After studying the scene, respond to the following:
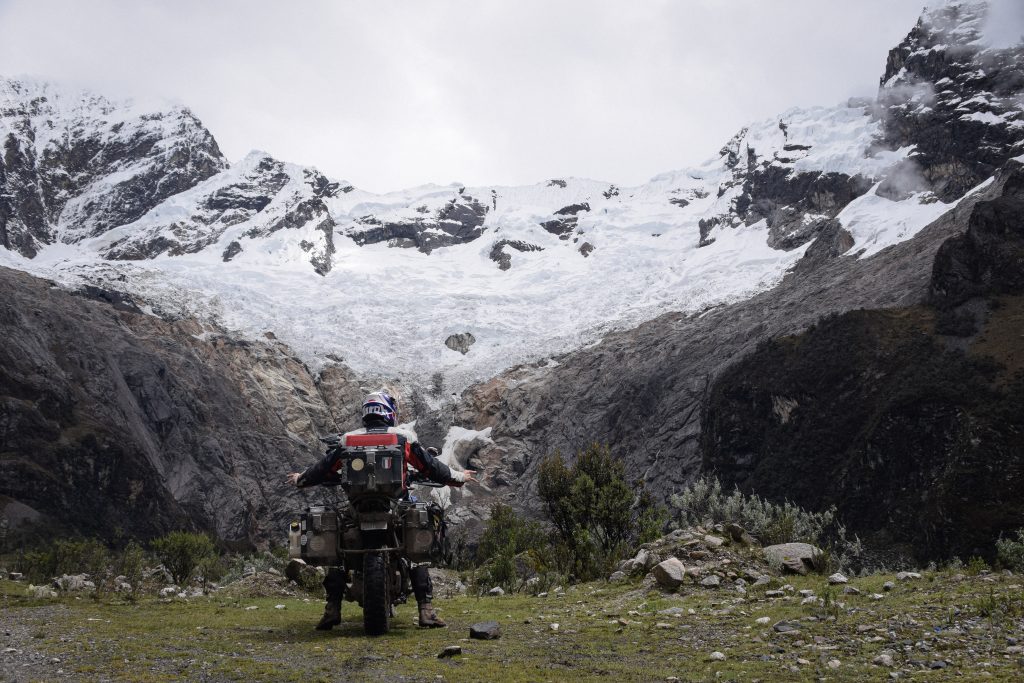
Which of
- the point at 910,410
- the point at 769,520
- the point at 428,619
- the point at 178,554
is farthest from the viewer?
the point at 910,410

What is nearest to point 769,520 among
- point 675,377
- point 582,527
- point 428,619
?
point 582,527

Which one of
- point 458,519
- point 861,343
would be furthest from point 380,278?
point 861,343

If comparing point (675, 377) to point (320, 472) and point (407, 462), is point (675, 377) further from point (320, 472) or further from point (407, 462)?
point (320, 472)

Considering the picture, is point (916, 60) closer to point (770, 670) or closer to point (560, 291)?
point (560, 291)

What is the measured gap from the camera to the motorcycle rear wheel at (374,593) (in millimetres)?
9398

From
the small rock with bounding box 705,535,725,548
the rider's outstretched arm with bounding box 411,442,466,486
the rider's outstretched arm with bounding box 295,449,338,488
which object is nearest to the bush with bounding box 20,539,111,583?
the rider's outstretched arm with bounding box 295,449,338,488

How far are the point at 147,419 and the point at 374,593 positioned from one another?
107 metres

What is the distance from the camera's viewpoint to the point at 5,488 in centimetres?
8081

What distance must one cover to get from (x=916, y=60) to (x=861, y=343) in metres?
92.9

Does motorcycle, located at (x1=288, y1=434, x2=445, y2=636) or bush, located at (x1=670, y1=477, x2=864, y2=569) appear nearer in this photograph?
motorcycle, located at (x1=288, y1=434, x2=445, y2=636)

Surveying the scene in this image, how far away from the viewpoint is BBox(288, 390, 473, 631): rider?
33.4 feet

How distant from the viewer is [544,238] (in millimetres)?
183625

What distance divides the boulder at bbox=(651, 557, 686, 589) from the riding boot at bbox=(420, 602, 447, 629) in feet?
13.0

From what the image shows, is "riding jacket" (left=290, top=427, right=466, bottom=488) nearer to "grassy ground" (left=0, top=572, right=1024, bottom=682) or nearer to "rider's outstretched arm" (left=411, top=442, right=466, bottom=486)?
"rider's outstretched arm" (left=411, top=442, right=466, bottom=486)
